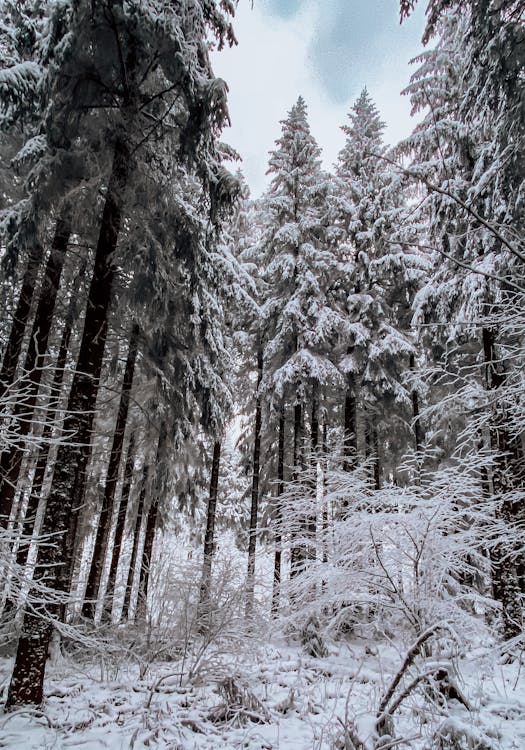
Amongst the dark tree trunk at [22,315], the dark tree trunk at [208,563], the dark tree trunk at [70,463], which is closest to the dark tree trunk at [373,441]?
the dark tree trunk at [208,563]

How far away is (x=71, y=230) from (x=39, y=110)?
1868mm

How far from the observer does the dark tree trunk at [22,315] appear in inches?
295

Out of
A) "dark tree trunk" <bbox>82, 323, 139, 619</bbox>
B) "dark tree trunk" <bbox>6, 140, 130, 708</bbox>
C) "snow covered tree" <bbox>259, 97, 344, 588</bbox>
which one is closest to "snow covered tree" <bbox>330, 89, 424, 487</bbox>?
"snow covered tree" <bbox>259, 97, 344, 588</bbox>

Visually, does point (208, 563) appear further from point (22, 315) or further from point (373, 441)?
point (373, 441)

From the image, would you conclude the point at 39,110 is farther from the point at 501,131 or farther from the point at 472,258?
the point at 472,258

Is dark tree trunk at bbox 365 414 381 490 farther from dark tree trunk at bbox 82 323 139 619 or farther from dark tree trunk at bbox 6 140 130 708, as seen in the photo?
dark tree trunk at bbox 6 140 130 708

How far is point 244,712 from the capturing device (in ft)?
17.5

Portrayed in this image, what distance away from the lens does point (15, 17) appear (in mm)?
7473

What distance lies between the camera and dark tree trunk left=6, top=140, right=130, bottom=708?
5027mm

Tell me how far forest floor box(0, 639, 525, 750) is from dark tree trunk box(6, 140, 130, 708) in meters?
0.49

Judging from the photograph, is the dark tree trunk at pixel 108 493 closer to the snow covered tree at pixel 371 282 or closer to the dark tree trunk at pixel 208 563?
the dark tree trunk at pixel 208 563

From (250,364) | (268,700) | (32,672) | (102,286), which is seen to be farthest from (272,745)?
(250,364)

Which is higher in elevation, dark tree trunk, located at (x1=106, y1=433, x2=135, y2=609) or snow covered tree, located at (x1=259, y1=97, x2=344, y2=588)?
snow covered tree, located at (x1=259, y1=97, x2=344, y2=588)

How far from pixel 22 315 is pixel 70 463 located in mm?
3689
